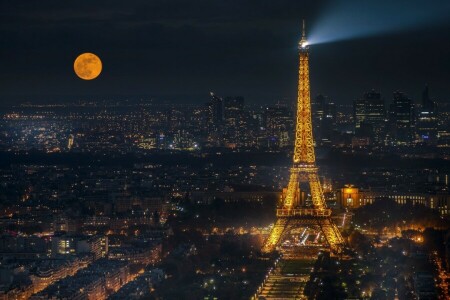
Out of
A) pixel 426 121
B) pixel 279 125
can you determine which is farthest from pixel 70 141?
pixel 426 121

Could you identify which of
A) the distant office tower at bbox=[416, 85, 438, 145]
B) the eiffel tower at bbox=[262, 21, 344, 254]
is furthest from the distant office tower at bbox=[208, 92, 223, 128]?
the eiffel tower at bbox=[262, 21, 344, 254]

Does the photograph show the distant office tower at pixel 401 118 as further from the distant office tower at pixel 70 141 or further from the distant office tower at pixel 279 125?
the distant office tower at pixel 70 141

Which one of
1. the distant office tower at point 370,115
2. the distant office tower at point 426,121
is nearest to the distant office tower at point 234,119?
the distant office tower at point 370,115

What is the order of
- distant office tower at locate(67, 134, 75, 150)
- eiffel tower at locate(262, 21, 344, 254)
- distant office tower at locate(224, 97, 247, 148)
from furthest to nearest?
distant office tower at locate(224, 97, 247, 148) → distant office tower at locate(67, 134, 75, 150) → eiffel tower at locate(262, 21, 344, 254)

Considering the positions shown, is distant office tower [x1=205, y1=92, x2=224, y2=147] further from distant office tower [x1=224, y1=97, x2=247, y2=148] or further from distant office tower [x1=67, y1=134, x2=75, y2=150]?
distant office tower [x1=67, y1=134, x2=75, y2=150]

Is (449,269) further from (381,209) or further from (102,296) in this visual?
(381,209)

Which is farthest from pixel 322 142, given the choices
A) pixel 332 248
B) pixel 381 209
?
pixel 332 248
